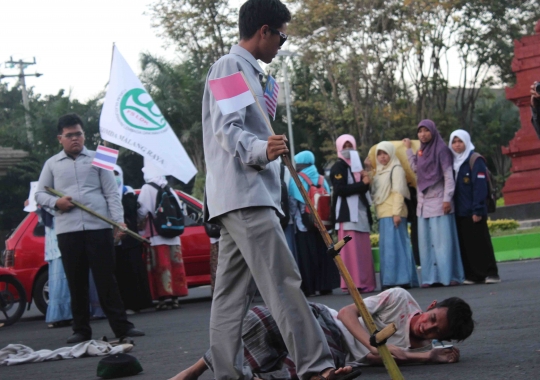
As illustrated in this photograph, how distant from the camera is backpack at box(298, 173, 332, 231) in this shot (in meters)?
11.9

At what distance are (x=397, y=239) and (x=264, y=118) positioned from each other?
291 inches

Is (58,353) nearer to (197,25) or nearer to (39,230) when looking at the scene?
(39,230)

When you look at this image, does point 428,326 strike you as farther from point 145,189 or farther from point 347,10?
point 347,10

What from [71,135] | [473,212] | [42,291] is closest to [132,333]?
[71,135]

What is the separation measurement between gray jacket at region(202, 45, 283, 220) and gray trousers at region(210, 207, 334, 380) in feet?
0.24

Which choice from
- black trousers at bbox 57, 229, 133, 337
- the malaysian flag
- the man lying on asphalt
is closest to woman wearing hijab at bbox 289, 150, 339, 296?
black trousers at bbox 57, 229, 133, 337

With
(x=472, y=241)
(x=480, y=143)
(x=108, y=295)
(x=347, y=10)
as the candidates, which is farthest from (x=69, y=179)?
(x=480, y=143)

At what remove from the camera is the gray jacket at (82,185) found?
802 centimetres

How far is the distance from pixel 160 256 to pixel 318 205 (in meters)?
2.08

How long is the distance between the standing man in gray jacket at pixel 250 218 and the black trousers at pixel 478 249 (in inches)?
278

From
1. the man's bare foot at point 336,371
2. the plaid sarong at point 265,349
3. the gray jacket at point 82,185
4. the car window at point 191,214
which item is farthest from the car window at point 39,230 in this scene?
the man's bare foot at point 336,371

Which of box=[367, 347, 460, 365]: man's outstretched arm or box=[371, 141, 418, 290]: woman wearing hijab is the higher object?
box=[371, 141, 418, 290]: woman wearing hijab

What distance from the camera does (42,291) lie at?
12273mm

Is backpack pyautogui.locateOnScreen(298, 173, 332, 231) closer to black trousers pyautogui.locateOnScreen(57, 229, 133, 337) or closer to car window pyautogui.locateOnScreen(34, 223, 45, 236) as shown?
car window pyautogui.locateOnScreen(34, 223, 45, 236)
